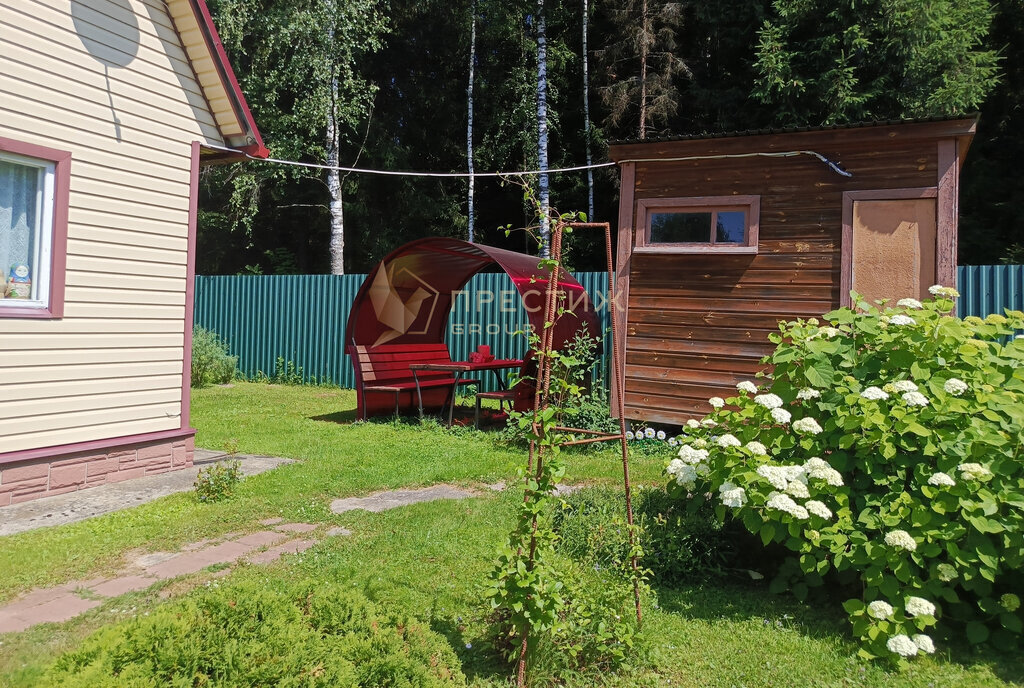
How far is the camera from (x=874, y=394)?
10.9ft

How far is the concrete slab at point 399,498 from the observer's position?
529 centimetres


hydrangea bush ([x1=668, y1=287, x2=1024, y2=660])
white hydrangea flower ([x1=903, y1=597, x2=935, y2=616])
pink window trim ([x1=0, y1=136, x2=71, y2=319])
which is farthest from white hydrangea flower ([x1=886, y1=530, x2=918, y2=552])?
pink window trim ([x1=0, y1=136, x2=71, y2=319])

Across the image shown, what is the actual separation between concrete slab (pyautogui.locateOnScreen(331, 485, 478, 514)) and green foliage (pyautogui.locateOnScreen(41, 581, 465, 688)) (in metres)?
2.68

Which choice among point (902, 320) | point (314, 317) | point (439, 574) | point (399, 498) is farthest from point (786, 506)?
point (314, 317)

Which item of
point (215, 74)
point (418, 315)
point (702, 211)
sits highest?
point (215, 74)

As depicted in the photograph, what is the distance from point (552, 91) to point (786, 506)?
58.7ft

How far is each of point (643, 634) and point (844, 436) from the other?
1.39m

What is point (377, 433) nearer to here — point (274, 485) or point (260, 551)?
point (274, 485)

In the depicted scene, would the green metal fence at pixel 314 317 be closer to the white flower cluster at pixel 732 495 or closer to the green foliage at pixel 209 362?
the green foliage at pixel 209 362

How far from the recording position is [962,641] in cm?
330

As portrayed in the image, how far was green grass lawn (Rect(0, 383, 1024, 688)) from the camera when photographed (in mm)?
2955

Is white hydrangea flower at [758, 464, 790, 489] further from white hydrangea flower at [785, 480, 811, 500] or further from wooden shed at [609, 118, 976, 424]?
wooden shed at [609, 118, 976, 424]

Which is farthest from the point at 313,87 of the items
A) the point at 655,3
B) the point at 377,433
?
the point at 377,433

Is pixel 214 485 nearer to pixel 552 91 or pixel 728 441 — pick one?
pixel 728 441
